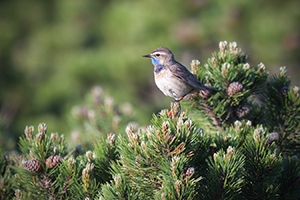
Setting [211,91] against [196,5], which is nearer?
[211,91]

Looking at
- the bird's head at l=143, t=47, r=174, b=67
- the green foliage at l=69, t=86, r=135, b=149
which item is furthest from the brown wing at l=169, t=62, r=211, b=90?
the green foliage at l=69, t=86, r=135, b=149

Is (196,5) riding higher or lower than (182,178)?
higher

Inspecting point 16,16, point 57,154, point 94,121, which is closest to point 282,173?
point 57,154

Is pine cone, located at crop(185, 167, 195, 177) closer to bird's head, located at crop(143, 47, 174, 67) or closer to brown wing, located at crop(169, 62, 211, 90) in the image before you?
brown wing, located at crop(169, 62, 211, 90)

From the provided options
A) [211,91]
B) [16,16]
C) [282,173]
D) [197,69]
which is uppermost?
[16,16]

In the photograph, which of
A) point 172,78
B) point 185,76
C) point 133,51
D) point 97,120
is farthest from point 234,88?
point 133,51

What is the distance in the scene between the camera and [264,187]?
191 cm

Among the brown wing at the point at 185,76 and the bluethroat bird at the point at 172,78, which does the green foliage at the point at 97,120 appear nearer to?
the bluethroat bird at the point at 172,78

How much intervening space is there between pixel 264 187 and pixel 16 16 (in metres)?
11.3

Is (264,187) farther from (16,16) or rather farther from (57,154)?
(16,16)

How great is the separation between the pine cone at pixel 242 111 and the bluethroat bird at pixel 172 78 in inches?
11.2

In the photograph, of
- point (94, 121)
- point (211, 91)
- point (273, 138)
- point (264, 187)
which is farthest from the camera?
point (94, 121)

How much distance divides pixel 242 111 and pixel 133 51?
549 cm

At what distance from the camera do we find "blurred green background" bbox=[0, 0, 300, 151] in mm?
7402
